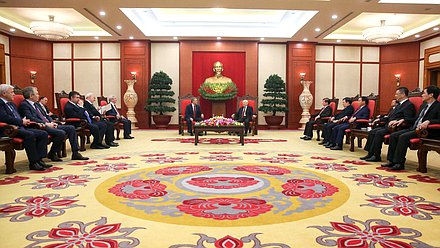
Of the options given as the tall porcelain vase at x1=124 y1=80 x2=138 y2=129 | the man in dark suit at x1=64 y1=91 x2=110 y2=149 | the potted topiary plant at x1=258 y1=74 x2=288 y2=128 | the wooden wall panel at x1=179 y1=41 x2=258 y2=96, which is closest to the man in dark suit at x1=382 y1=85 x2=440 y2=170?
the man in dark suit at x1=64 y1=91 x2=110 y2=149

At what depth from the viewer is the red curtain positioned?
13.7 meters

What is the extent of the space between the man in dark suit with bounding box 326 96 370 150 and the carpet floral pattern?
2050 mm

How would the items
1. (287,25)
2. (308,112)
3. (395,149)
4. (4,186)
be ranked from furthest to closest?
(308,112)
(287,25)
(395,149)
(4,186)

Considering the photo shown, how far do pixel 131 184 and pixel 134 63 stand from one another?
34.0 feet

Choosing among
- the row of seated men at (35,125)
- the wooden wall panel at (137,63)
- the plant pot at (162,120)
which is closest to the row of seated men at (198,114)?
the plant pot at (162,120)

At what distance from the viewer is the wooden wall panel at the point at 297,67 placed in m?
13.7

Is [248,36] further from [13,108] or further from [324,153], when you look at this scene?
[13,108]

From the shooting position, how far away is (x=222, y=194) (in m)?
3.41

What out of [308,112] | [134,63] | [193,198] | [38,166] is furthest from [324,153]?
[134,63]

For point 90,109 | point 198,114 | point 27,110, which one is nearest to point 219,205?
point 27,110

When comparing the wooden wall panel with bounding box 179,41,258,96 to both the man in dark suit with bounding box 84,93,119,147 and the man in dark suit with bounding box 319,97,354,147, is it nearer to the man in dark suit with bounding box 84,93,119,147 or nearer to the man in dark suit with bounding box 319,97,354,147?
the man in dark suit with bounding box 319,97,354,147

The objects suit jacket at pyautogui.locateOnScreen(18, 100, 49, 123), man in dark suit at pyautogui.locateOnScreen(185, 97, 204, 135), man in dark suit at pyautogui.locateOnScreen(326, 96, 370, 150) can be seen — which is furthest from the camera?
man in dark suit at pyautogui.locateOnScreen(185, 97, 204, 135)

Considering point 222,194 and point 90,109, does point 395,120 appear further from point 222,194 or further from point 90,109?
point 90,109

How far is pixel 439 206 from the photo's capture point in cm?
303
